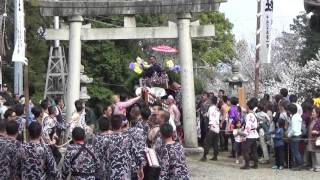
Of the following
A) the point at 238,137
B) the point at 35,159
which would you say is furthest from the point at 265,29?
the point at 35,159

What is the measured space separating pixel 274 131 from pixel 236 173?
1.55m

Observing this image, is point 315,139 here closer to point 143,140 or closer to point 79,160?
point 143,140

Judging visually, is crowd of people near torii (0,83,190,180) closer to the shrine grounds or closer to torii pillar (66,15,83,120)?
the shrine grounds

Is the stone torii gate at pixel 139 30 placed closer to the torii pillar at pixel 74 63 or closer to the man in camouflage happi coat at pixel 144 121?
the torii pillar at pixel 74 63

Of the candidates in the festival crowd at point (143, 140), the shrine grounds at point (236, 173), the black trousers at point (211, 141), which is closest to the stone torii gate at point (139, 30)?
the festival crowd at point (143, 140)

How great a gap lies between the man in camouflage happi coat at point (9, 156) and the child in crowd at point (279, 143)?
7100 millimetres

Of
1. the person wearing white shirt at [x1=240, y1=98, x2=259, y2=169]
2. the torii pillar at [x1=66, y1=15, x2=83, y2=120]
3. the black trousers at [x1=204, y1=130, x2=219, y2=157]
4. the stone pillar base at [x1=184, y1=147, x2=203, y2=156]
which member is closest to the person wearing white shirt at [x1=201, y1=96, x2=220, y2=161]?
the black trousers at [x1=204, y1=130, x2=219, y2=157]

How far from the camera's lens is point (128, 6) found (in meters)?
17.6

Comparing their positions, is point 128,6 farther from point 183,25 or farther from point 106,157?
point 106,157

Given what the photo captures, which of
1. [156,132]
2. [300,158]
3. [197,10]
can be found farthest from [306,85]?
[156,132]

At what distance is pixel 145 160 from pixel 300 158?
638 cm

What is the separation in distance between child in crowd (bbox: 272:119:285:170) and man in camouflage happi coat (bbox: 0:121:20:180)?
7.10 meters

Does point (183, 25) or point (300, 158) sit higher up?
point (183, 25)

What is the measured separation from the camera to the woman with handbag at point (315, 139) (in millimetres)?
13742
